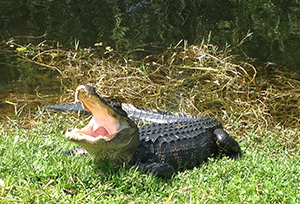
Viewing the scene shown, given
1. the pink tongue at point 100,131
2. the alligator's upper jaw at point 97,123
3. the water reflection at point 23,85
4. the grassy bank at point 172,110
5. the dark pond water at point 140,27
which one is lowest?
the dark pond water at point 140,27

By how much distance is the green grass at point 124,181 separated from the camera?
3225mm

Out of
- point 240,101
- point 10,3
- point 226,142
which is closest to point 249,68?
point 240,101

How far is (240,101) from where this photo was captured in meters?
6.11

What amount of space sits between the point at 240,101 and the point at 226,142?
170 centimetres

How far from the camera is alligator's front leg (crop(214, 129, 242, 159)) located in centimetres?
454

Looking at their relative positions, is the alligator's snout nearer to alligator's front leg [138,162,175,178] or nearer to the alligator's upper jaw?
the alligator's upper jaw

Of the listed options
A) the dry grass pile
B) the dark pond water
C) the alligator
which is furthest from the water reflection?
the alligator

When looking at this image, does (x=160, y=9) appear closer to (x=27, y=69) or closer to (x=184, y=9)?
(x=184, y=9)

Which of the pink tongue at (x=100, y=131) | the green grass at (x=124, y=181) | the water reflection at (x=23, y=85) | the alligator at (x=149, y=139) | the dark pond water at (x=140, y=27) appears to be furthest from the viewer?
the dark pond water at (x=140, y=27)

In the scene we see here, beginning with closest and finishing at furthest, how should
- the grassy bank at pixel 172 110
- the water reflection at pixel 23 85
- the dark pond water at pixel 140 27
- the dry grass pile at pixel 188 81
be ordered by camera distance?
the grassy bank at pixel 172 110 < the dry grass pile at pixel 188 81 < the water reflection at pixel 23 85 < the dark pond water at pixel 140 27

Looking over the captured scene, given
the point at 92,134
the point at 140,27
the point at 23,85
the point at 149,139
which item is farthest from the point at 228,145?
the point at 140,27

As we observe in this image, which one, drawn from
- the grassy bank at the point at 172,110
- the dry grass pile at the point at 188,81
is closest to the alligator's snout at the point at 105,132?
the grassy bank at the point at 172,110

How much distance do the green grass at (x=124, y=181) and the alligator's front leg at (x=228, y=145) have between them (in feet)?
0.96

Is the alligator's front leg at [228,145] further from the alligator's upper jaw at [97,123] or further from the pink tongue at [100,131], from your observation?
the pink tongue at [100,131]
